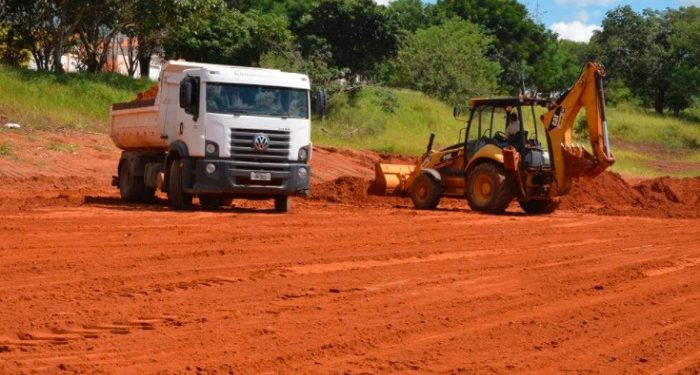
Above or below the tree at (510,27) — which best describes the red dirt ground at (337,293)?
below

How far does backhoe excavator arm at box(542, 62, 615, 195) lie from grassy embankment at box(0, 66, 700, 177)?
41.0 ft

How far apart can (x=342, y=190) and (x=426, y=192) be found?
3825 millimetres

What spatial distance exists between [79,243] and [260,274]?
3261 millimetres

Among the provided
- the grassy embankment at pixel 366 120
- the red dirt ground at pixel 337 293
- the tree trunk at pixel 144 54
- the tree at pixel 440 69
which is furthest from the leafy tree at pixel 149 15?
the tree at pixel 440 69

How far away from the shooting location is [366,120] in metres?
42.4

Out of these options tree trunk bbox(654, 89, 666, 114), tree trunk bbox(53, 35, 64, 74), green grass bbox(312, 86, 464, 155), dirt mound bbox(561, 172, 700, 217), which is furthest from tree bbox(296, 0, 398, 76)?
tree trunk bbox(654, 89, 666, 114)

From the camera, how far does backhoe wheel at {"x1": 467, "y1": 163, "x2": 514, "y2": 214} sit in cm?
2244

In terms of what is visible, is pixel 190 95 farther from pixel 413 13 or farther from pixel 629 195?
pixel 413 13

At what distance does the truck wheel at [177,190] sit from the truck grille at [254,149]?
107 cm

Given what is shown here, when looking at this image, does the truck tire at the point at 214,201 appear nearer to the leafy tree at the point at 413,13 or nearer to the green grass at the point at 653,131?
the green grass at the point at 653,131

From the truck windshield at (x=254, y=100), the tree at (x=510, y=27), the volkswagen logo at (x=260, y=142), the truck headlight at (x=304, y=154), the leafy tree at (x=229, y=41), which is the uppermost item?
the tree at (x=510, y=27)

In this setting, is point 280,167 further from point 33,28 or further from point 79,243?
point 33,28

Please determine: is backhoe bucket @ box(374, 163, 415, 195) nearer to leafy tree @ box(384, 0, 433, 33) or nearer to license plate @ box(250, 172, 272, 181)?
license plate @ box(250, 172, 272, 181)

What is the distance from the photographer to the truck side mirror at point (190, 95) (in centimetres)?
1981
